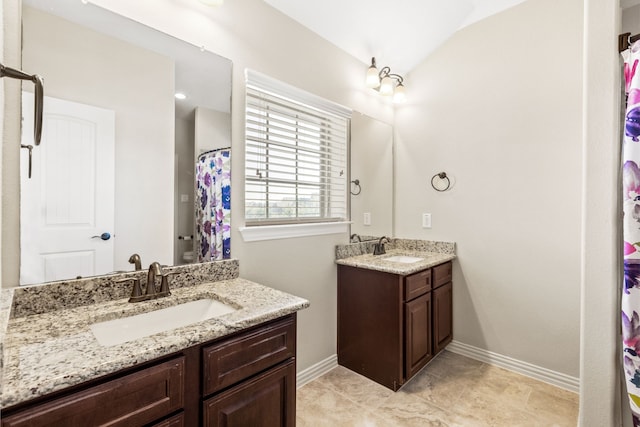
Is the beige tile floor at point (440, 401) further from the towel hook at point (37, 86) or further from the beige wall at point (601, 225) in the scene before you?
the towel hook at point (37, 86)

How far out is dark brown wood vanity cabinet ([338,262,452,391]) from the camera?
205 centimetres

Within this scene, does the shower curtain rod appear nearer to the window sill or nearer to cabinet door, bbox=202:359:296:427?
the window sill

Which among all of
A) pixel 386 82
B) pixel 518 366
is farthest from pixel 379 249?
pixel 386 82

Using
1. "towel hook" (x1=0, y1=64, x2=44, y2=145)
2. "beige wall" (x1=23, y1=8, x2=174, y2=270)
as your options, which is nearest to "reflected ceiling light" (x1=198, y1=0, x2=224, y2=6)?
"beige wall" (x1=23, y1=8, x2=174, y2=270)

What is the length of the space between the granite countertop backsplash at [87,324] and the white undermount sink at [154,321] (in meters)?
0.03

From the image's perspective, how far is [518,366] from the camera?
7.60 ft

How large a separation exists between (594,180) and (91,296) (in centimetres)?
227

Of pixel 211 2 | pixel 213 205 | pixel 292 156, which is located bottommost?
pixel 213 205

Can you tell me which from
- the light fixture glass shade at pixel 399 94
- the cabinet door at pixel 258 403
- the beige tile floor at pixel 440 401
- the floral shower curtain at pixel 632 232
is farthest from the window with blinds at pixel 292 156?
the floral shower curtain at pixel 632 232

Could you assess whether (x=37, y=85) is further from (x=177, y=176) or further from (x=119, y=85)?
(x=177, y=176)

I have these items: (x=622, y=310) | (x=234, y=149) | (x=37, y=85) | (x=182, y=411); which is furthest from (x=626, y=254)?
(x=37, y=85)

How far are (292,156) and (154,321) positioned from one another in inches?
52.6

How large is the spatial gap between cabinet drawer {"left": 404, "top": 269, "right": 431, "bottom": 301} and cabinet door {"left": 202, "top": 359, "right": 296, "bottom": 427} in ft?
3.42

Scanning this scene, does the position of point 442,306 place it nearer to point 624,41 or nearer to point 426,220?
point 426,220
